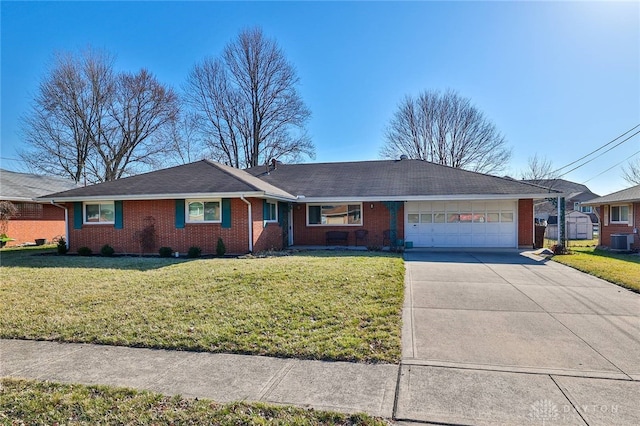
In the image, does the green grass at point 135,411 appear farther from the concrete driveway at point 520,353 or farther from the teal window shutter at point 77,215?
the teal window shutter at point 77,215

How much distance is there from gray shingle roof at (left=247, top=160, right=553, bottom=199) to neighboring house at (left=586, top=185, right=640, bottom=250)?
15.2 feet

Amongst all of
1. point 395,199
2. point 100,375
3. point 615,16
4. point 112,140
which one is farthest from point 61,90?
point 615,16

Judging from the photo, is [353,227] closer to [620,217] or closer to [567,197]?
[620,217]

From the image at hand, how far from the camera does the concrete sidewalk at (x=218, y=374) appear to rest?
3260 millimetres

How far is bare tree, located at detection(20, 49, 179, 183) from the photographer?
27.0 metres

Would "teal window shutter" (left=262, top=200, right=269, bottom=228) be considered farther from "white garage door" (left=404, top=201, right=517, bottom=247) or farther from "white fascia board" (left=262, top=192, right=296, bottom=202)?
"white garage door" (left=404, top=201, right=517, bottom=247)

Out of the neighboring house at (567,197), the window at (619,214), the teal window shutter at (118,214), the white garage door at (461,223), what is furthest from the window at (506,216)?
the neighboring house at (567,197)

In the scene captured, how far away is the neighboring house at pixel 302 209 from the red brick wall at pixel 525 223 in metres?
0.04

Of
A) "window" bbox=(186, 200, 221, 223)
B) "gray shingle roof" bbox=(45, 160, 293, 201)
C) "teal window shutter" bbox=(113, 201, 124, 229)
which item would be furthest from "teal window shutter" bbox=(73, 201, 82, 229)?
"window" bbox=(186, 200, 221, 223)

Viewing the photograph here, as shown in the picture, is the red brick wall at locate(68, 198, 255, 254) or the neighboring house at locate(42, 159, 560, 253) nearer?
the red brick wall at locate(68, 198, 255, 254)

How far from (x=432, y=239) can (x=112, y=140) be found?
26.7m

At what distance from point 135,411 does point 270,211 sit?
12.0 meters

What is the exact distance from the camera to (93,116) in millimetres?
28281

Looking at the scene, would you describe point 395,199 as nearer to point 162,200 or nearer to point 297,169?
point 297,169
